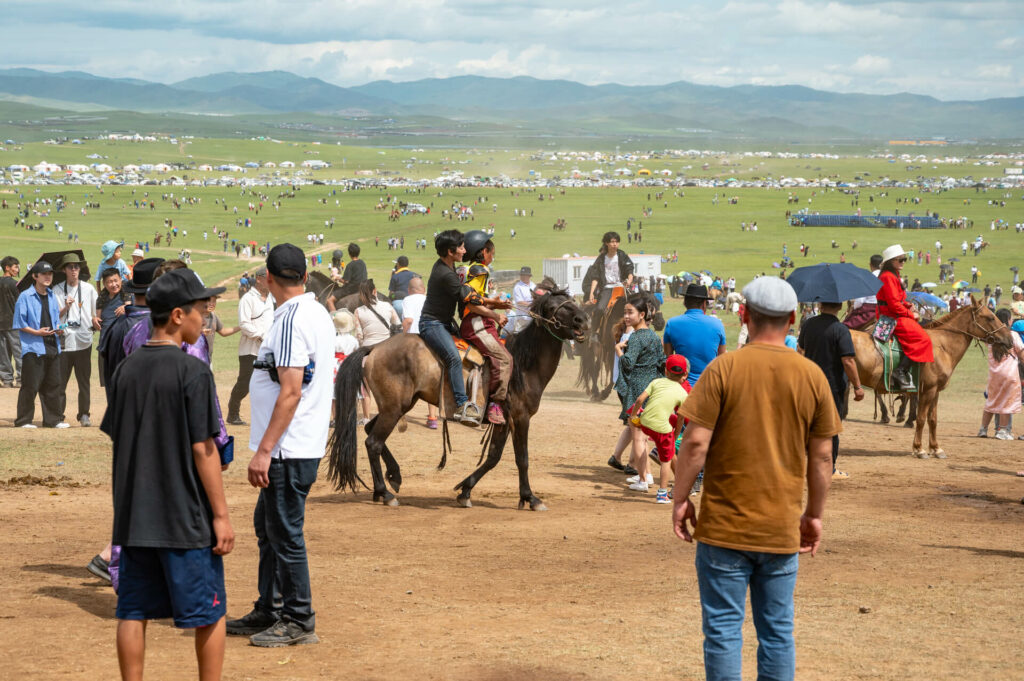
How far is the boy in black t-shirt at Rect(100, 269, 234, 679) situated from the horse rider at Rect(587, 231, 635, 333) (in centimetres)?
1517

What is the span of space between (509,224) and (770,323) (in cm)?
8628

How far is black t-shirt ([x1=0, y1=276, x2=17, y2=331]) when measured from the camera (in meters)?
18.7

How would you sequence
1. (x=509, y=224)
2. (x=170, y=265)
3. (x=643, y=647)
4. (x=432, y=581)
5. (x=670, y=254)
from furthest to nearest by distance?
1. (x=509, y=224)
2. (x=670, y=254)
3. (x=432, y=581)
4. (x=170, y=265)
5. (x=643, y=647)

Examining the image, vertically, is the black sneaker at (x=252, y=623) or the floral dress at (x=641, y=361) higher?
the floral dress at (x=641, y=361)

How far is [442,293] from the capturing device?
10.5 meters

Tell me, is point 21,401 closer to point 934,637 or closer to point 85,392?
point 85,392

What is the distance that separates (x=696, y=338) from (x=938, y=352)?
18.4 feet

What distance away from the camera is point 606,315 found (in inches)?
768

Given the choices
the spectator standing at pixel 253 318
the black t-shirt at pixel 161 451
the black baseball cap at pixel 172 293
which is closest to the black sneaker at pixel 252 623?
the black t-shirt at pixel 161 451

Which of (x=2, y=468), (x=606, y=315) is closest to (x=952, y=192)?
(x=606, y=315)

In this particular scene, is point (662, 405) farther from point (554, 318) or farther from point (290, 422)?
point (290, 422)

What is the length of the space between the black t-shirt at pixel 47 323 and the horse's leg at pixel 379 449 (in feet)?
18.5

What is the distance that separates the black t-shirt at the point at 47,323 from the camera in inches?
557

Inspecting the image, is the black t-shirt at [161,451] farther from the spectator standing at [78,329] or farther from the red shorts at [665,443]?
the spectator standing at [78,329]
